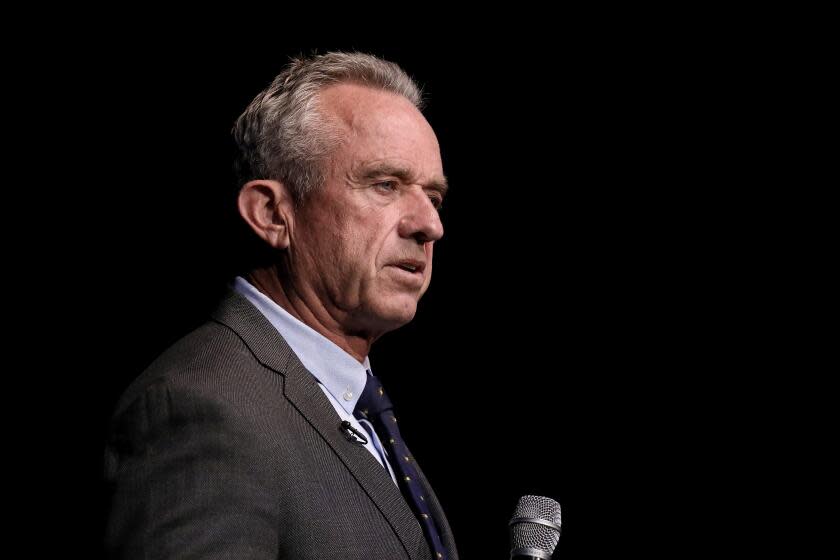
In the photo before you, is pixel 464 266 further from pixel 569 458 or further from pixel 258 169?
pixel 258 169

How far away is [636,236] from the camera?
11.5 ft

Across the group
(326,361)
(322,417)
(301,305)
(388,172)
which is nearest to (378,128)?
(388,172)

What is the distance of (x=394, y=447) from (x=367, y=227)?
0.46 meters

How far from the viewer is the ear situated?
2.06 meters

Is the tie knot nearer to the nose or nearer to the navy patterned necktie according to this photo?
the navy patterned necktie

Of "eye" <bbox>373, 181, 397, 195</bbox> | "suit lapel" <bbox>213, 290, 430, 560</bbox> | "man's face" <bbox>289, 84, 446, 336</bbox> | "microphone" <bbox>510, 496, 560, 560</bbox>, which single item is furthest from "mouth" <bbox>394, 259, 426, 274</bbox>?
"microphone" <bbox>510, 496, 560, 560</bbox>

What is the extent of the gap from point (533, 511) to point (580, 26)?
88.7 inches

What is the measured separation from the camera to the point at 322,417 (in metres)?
1.78

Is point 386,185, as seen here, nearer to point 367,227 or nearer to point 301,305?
point 367,227

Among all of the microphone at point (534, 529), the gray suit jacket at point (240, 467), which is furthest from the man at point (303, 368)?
the microphone at point (534, 529)

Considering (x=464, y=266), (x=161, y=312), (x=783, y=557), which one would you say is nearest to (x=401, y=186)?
(x=161, y=312)

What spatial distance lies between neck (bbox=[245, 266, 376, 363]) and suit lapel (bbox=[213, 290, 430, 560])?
14 cm

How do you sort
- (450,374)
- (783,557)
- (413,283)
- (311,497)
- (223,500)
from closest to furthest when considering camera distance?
(223,500) → (311,497) → (413,283) → (783,557) → (450,374)

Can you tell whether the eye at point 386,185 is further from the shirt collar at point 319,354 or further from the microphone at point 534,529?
the microphone at point 534,529
